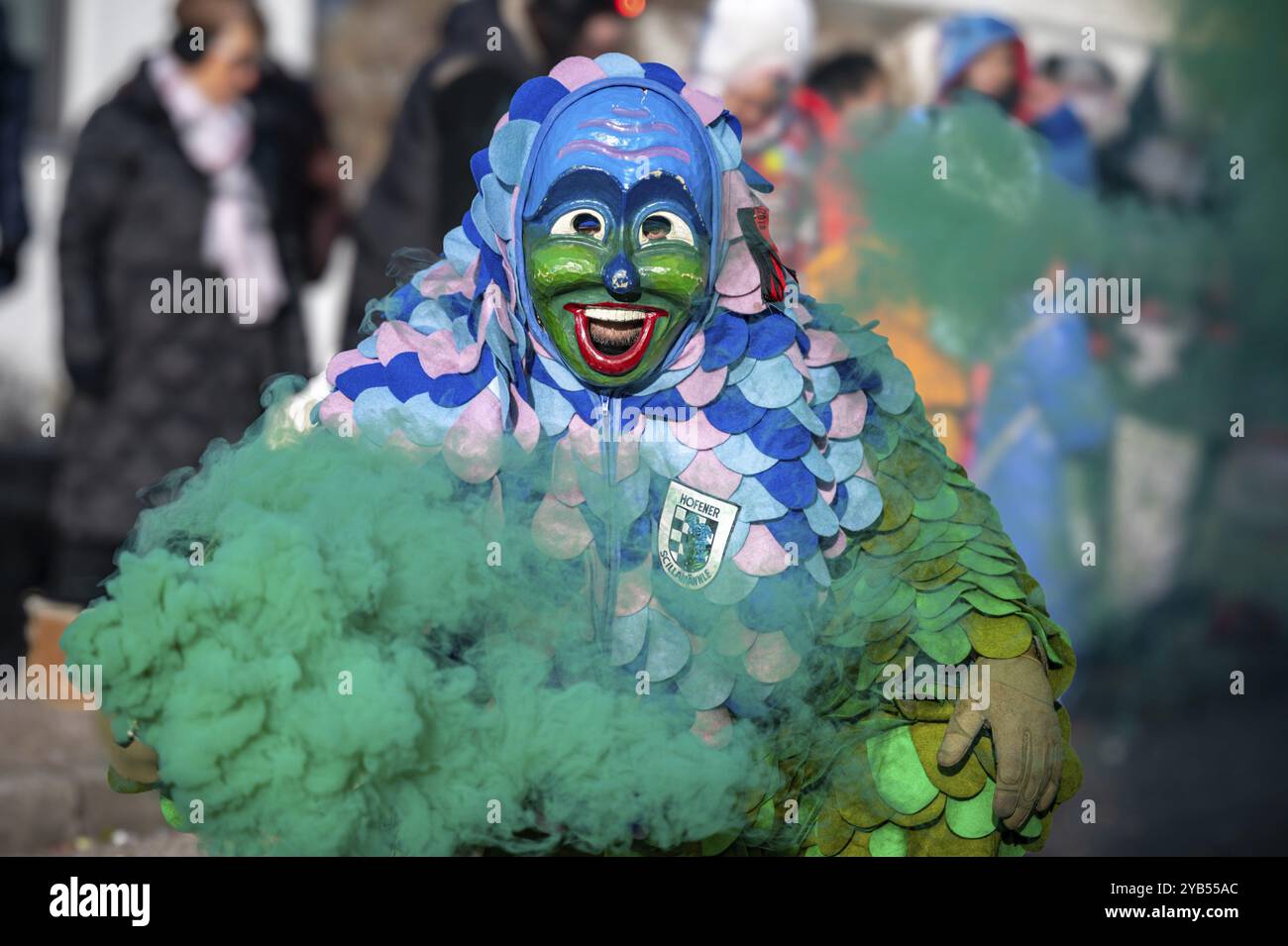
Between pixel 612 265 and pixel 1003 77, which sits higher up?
pixel 1003 77

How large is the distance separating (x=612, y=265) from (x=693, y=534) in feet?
1.35

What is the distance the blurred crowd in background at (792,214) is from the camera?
3.74 metres

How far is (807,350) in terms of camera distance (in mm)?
2293

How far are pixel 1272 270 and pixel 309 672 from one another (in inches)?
181

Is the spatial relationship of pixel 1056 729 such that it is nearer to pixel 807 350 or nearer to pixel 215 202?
pixel 807 350

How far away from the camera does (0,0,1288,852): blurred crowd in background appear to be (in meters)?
3.74

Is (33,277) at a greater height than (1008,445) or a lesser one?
greater

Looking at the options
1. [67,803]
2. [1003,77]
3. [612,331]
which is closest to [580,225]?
[612,331]

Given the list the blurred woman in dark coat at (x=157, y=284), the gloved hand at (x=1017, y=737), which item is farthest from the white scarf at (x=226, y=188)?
the gloved hand at (x=1017, y=737)

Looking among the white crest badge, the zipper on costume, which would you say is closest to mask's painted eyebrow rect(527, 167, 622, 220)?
the zipper on costume

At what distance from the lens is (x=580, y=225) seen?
6.98 feet

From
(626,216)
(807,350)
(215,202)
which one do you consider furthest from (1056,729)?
(215,202)

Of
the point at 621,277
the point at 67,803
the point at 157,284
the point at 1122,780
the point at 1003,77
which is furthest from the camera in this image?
the point at 1122,780

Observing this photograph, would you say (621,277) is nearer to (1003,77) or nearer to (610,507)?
(610,507)
